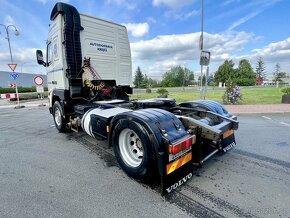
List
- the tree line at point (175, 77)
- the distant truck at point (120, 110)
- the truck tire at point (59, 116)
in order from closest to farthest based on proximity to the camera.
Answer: the distant truck at point (120, 110)
the truck tire at point (59, 116)
the tree line at point (175, 77)

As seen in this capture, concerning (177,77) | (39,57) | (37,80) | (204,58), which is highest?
(177,77)

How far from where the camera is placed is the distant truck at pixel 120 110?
2519 mm

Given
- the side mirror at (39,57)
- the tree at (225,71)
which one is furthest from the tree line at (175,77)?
the side mirror at (39,57)

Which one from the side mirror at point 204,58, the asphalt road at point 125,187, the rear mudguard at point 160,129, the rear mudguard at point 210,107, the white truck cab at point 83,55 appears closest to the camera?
the asphalt road at point 125,187

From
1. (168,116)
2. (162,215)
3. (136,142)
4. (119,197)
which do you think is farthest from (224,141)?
(119,197)

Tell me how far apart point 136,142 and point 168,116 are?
74 cm

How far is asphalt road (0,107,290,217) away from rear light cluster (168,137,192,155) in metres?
0.66

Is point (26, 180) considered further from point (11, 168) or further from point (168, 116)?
point (168, 116)

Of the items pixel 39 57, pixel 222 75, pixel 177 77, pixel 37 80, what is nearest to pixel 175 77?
pixel 177 77

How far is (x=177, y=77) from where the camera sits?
3465 inches

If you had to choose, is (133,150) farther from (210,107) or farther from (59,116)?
(59,116)

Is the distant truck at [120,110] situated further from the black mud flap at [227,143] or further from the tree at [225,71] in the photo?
the tree at [225,71]

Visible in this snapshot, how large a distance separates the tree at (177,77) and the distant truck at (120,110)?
253ft

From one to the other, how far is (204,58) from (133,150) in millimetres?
6782
